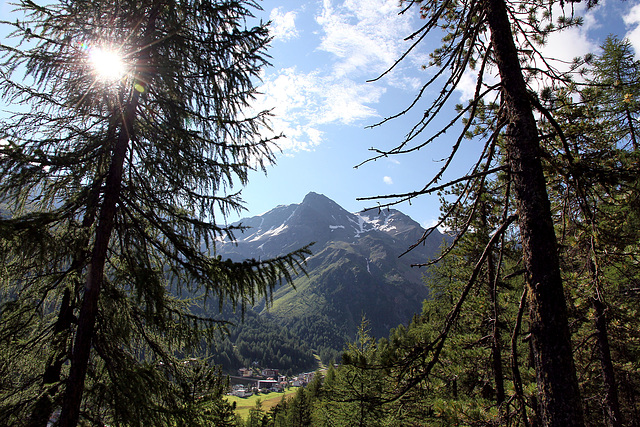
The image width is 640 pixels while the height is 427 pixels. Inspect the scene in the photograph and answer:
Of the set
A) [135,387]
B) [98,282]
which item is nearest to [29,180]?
[98,282]

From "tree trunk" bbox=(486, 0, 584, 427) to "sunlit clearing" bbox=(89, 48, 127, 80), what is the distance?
5478mm

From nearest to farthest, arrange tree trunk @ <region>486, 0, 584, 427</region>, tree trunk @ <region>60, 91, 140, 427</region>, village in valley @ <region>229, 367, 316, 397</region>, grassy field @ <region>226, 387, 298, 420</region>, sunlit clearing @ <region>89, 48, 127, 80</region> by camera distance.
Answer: tree trunk @ <region>486, 0, 584, 427</region> → tree trunk @ <region>60, 91, 140, 427</region> → sunlit clearing @ <region>89, 48, 127, 80</region> → grassy field @ <region>226, 387, 298, 420</region> → village in valley @ <region>229, 367, 316, 397</region>

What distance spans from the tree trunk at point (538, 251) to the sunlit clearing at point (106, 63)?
5478 mm

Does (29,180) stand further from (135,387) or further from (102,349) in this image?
(135,387)

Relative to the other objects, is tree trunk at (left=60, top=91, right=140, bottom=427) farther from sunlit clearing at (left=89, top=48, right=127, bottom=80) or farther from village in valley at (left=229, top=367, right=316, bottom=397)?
village in valley at (left=229, top=367, right=316, bottom=397)

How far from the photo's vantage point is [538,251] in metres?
2.46

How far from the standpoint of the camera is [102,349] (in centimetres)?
469

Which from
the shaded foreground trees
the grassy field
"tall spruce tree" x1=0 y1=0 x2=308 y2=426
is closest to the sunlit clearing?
"tall spruce tree" x1=0 y1=0 x2=308 y2=426

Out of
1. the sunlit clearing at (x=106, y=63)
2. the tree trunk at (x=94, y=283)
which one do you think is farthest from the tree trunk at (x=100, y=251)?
the sunlit clearing at (x=106, y=63)

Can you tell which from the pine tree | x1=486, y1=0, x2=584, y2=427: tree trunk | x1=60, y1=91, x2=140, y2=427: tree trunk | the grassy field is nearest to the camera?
x1=486, y1=0, x2=584, y2=427: tree trunk

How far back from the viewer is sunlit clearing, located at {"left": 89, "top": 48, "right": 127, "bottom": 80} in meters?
4.99

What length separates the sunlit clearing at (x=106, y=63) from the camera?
499 cm

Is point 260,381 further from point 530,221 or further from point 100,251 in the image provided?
point 530,221

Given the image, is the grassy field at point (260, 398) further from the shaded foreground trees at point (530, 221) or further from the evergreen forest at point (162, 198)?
the shaded foreground trees at point (530, 221)
